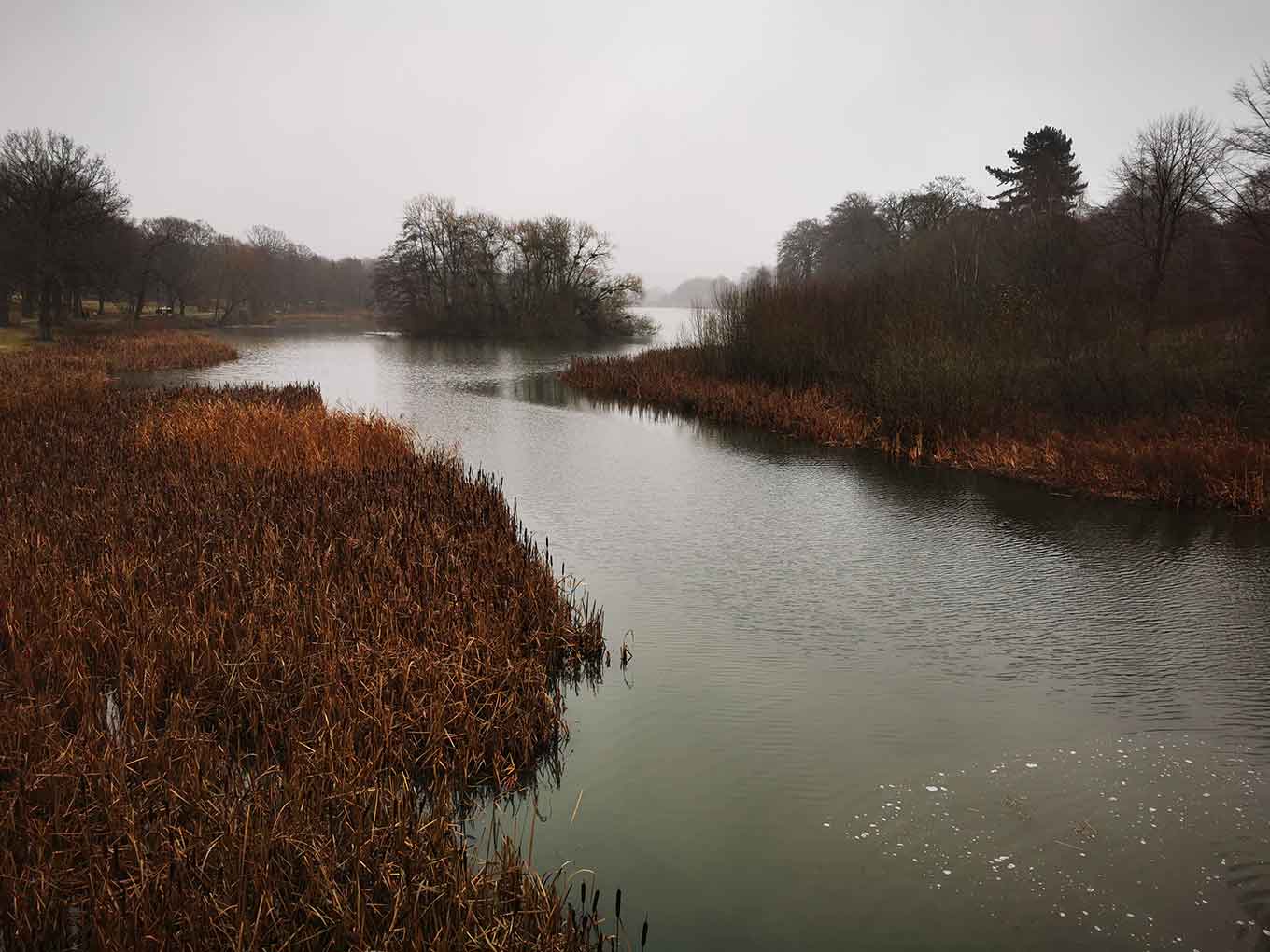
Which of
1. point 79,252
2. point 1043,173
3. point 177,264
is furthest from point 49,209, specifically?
point 1043,173

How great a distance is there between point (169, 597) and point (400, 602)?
1866 millimetres

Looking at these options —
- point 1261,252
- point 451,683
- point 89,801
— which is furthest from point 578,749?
point 1261,252

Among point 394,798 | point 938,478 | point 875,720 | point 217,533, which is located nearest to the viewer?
point 394,798

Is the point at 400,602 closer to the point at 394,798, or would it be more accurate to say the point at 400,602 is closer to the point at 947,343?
the point at 394,798

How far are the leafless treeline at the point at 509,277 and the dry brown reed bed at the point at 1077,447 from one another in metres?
34.8

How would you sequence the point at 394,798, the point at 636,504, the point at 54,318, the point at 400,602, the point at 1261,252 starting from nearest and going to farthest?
the point at 394,798 → the point at 400,602 → the point at 636,504 → the point at 1261,252 → the point at 54,318

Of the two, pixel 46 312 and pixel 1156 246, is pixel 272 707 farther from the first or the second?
pixel 46 312

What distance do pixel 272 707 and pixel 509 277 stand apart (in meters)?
53.1

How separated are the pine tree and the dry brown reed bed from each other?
30.7 metres

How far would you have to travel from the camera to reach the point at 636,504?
13070 millimetres

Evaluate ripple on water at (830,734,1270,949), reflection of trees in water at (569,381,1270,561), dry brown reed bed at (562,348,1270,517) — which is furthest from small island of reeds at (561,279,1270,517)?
ripple on water at (830,734,1270,949)

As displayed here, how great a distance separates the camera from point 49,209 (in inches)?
1457

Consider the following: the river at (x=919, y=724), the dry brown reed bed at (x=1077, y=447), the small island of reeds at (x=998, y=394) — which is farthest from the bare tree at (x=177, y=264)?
the river at (x=919, y=724)

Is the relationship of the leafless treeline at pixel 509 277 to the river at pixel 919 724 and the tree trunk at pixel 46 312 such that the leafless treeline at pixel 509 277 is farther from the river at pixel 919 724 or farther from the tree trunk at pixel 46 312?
the river at pixel 919 724
